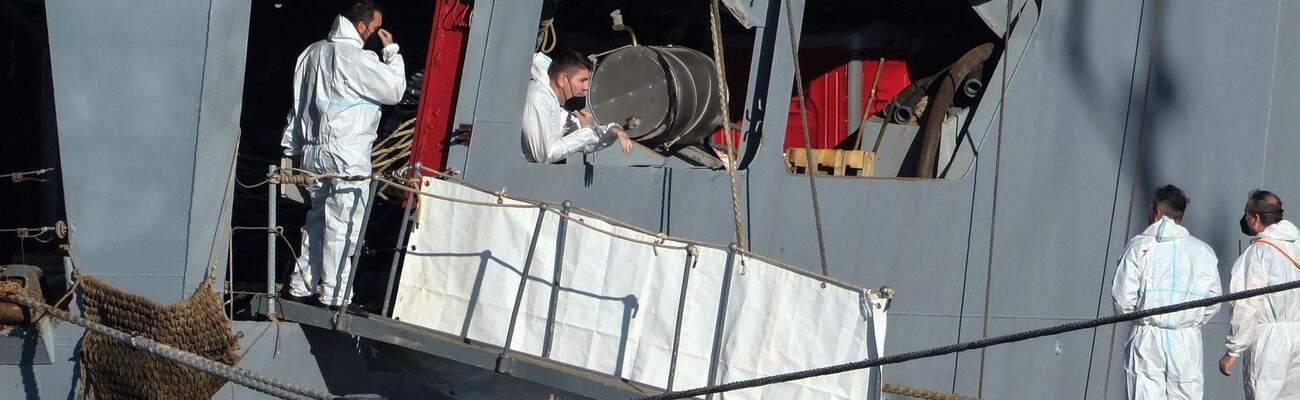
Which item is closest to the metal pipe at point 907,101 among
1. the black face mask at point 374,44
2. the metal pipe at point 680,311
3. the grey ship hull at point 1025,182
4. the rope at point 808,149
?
the grey ship hull at point 1025,182

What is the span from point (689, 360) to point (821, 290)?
0.61 m

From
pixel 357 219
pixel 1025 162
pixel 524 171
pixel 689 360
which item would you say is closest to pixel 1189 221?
pixel 1025 162

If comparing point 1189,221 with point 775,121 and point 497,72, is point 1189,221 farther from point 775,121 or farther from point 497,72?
point 497,72

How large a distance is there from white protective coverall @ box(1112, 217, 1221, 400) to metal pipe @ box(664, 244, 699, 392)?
5.62ft

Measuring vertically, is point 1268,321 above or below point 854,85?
below

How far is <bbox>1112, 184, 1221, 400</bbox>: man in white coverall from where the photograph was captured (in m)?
5.18

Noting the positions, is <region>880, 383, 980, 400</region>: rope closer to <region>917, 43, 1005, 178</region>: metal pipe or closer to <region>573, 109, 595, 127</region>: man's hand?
<region>917, 43, 1005, 178</region>: metal pipe

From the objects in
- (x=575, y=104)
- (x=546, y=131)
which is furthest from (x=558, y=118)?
(x=575, y=104)

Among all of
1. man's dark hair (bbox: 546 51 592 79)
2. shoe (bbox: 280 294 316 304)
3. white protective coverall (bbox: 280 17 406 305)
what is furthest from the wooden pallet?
shoe (bbox: 280 294 316 304)

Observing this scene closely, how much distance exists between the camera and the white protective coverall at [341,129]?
557cm

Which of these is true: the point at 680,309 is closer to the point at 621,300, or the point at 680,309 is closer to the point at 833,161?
the point at 621,300

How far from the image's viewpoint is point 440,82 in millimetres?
5898

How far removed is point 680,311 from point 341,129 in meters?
1.70

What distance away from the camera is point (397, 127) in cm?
692
